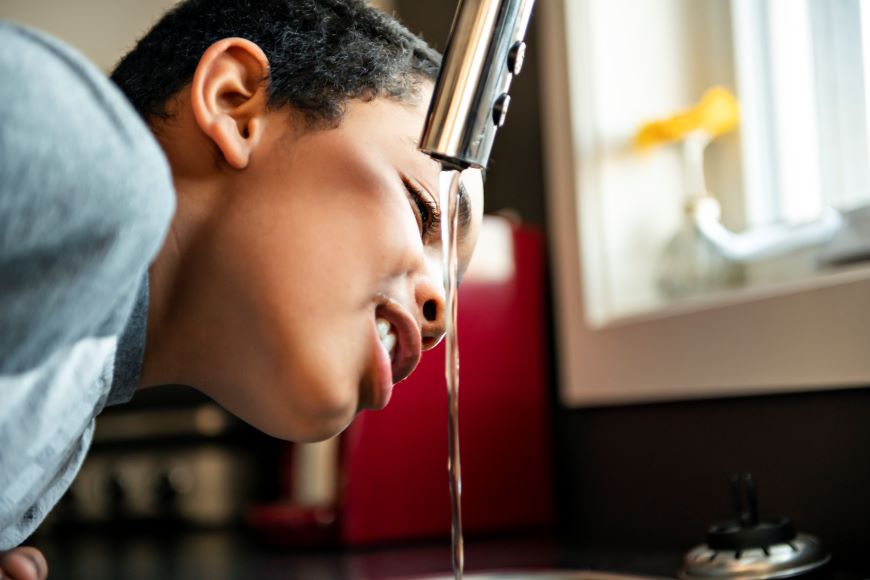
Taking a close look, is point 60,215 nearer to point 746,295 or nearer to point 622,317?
point 746,295

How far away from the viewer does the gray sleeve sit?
43 centimetres

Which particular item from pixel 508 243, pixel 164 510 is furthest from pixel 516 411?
pixel 164 510

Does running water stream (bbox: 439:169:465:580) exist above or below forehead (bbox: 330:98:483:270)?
below

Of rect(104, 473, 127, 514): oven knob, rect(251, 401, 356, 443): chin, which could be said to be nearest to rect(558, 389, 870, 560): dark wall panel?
rect(251, 401, 356, 443): chin

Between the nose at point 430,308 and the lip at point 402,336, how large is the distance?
0.01m

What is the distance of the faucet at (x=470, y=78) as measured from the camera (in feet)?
1.62

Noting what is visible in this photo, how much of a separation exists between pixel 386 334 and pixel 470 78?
198 mm

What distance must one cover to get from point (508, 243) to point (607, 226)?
0.40 feet

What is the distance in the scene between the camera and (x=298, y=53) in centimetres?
66

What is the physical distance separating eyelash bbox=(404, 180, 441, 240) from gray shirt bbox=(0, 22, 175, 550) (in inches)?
7.5

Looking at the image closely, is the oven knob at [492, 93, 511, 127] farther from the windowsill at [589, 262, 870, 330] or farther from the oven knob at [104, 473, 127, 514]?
the oven knob at [104, 473, 127, 514]

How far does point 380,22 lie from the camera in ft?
2.31

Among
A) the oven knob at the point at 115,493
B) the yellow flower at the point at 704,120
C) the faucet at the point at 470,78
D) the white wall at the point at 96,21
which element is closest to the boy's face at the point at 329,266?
the faucet at the point at 470,78

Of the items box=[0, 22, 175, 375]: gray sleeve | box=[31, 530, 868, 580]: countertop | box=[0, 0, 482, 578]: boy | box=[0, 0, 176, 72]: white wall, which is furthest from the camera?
box=[0, 0, 176, 72]: white wall
